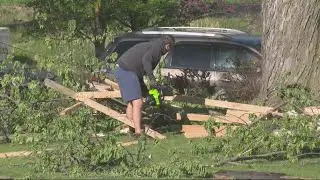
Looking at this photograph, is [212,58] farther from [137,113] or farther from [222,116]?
[137,113]

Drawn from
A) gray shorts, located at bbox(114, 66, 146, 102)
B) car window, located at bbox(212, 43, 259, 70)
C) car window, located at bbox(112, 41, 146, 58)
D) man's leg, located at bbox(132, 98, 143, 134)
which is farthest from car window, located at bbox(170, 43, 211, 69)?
man's leg, located at bbox(132, 98, 143, 134)

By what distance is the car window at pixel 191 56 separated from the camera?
17031mm

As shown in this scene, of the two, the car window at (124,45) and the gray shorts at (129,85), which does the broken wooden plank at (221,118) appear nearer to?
the gray shorts at (129,85)

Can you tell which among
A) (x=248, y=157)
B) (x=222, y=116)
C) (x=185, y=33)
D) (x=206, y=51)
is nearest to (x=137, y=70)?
(x=222, y=116)

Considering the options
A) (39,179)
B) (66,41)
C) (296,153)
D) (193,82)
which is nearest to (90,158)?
(39,179)

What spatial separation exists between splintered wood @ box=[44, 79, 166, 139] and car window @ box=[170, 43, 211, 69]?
12.0 ft

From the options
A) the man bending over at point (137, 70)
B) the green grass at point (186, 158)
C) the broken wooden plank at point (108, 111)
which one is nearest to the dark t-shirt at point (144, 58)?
the man bending over at point (137, 70)

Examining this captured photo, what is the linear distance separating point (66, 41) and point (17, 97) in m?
2.03

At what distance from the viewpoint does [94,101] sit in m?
13.4

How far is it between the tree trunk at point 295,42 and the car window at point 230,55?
213 centimetres

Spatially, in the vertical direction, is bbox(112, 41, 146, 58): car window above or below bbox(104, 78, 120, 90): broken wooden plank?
above

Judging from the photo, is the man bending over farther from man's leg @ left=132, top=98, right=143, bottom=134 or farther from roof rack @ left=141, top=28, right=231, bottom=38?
roof rack @ left=141, top=28, right=231, bottom=38

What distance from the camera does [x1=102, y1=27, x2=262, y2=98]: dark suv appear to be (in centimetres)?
1683

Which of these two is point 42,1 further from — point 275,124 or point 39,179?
point 39,179
